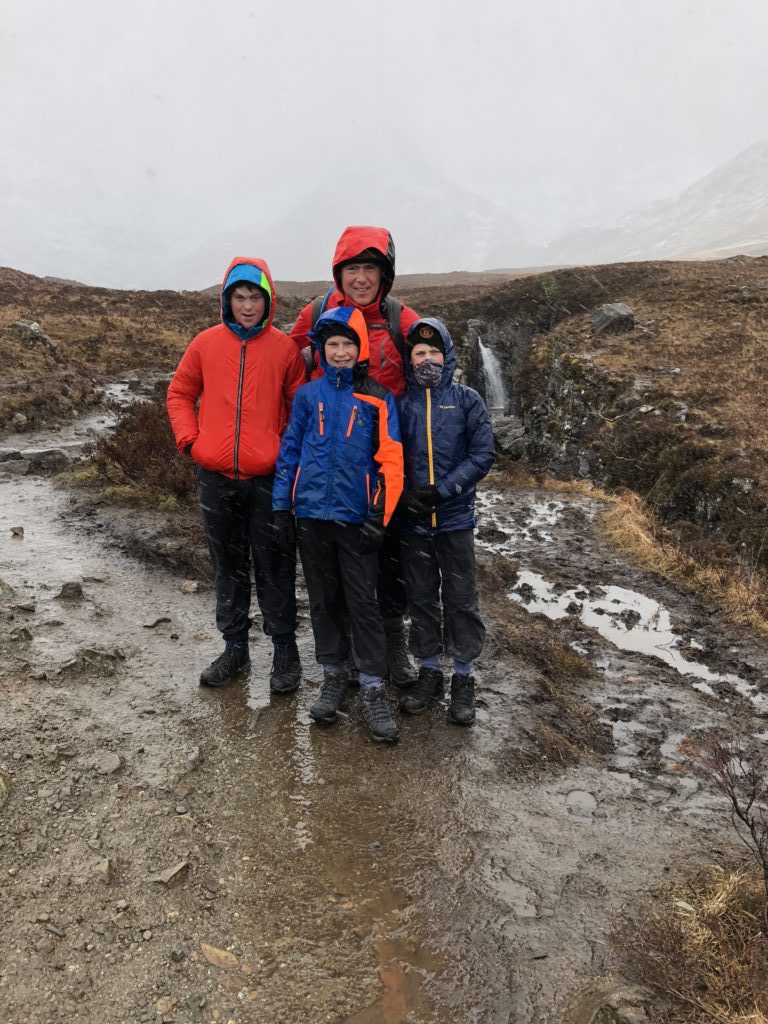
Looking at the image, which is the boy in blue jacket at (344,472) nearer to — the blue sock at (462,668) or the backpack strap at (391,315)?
the backpack strap at (391,315)

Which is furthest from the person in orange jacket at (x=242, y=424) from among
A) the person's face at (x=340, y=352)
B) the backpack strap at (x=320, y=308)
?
the person's face at (x=340, y=352)

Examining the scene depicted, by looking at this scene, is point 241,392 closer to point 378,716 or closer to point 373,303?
point 373,303

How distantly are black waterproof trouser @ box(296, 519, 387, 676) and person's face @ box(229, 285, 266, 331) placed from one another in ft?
4.83

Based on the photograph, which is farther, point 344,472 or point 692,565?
point 692,565

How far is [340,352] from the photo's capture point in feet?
Answer: 13.0

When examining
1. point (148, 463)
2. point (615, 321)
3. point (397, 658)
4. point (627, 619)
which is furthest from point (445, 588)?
point (615, 321)

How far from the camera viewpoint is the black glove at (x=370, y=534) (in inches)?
159

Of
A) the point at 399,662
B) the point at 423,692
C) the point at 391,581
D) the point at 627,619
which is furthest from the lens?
the point at 627,619

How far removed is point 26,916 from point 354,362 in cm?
340

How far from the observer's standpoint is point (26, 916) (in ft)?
8.81

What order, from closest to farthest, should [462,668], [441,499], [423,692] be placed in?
[441,499] < [462,668] < [423,692]

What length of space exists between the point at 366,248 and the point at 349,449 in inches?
55.7

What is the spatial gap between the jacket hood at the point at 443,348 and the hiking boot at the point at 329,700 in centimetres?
225

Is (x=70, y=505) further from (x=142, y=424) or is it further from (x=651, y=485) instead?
(x=651, y=485)
